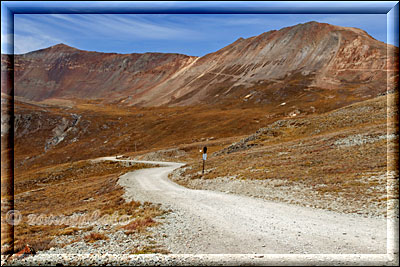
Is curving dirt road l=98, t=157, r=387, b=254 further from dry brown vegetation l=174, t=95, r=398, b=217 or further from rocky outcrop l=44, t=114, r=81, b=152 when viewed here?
rocky outcrop l=44, t=114, r=81, b=152

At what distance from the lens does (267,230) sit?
38.7 feet

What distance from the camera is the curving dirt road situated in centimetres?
884

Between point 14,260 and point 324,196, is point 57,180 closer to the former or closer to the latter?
point 324,196

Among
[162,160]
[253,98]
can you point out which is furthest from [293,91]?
[162,160]

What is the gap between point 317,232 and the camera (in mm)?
11352

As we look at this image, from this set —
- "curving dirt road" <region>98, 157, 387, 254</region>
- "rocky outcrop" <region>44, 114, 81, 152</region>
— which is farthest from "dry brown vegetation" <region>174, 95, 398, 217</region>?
"rocky outcrop" <region>44, 114, 81, 152</region>

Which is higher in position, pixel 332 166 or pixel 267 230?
pixel 332 166

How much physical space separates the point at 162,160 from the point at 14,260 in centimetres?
7189

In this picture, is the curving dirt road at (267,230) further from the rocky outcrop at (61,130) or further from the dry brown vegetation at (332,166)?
the rocky outcrop at (61,130)

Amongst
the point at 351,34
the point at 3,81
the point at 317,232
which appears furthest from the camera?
the point at 351,34

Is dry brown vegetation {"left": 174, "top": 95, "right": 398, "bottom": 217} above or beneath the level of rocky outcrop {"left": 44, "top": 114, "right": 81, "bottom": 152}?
beneath

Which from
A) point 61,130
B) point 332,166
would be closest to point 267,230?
point 332,166

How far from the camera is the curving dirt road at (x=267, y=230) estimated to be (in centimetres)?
884

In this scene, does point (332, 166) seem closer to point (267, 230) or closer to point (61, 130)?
point (267, 230)
